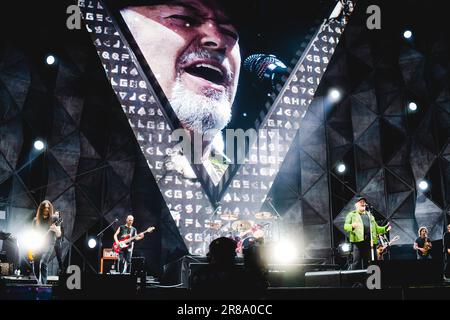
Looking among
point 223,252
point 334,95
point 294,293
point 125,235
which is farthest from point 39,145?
point 223,252

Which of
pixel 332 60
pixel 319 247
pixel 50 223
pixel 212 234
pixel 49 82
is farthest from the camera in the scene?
pixel 332 60

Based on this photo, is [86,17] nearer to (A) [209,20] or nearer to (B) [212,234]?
(A) [209,20]

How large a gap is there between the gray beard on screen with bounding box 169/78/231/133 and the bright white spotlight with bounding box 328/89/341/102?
3944 millimetres

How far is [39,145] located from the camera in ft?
39.8

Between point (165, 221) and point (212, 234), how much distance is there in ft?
6.12

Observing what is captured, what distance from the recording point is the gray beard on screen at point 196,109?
12531 millimetres

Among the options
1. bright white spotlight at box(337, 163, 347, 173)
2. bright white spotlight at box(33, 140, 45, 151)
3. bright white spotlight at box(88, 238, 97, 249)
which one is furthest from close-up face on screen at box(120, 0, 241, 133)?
bright white spotlight at box(88, 238, 97, 249)

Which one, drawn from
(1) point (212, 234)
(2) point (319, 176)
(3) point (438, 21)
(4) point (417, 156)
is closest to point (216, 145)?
(1) point (212, 234)

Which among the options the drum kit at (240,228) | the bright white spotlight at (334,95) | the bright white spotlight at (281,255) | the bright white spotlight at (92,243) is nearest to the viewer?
the bright white spotlight at (281,255)

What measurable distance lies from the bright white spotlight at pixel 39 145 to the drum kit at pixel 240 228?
16.7ft

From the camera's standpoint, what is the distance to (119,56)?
12.5 meters

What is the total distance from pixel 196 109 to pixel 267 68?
259 centimetres

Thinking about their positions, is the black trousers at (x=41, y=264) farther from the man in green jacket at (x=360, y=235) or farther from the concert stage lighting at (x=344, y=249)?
the concert stage lighting at (x=344, y=249)

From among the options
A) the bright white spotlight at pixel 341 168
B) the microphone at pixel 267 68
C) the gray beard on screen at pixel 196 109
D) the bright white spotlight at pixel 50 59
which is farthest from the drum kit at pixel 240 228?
the bright white spotlight at pixel 50 59
